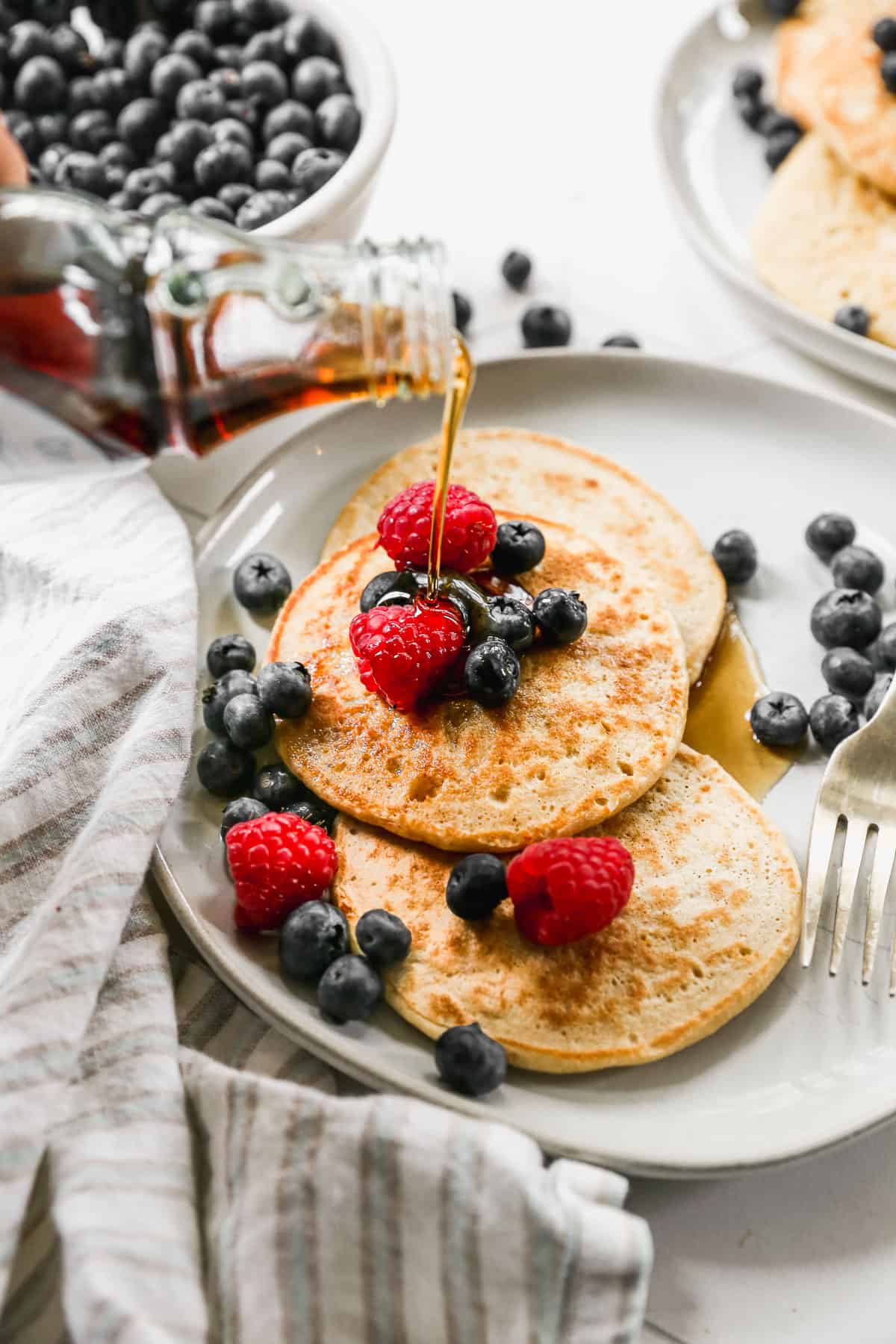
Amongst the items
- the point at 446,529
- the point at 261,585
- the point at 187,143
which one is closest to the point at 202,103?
the point at 187,143

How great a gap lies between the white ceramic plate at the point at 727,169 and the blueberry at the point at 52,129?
51.6 inches

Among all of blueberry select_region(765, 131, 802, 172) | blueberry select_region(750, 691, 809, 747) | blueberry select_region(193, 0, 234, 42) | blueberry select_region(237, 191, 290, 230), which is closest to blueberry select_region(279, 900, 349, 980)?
Result: blueberry select_region(750, 691, 809, 747)

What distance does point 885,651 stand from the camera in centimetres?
197

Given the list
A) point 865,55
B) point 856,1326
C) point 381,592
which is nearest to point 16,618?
point 381,592

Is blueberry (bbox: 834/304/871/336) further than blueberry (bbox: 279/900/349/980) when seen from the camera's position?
Yes

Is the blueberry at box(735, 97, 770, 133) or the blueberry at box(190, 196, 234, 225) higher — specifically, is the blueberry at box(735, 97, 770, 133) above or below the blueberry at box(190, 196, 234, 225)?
above

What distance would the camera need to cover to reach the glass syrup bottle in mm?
1312

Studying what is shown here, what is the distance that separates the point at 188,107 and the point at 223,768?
4.71 ft

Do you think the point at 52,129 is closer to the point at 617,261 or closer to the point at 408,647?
the point at 617,261

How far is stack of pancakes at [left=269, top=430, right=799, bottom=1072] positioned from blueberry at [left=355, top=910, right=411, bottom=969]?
0.10 feet

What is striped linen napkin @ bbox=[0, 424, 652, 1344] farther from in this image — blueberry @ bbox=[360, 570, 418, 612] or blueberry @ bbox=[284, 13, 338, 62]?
blueberry @ bbox=[284, 13, 338, 62]

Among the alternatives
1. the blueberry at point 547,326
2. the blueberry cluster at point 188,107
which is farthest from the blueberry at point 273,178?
the blueberry at point 547,326

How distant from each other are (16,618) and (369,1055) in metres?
0.92

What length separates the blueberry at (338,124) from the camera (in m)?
2.39
